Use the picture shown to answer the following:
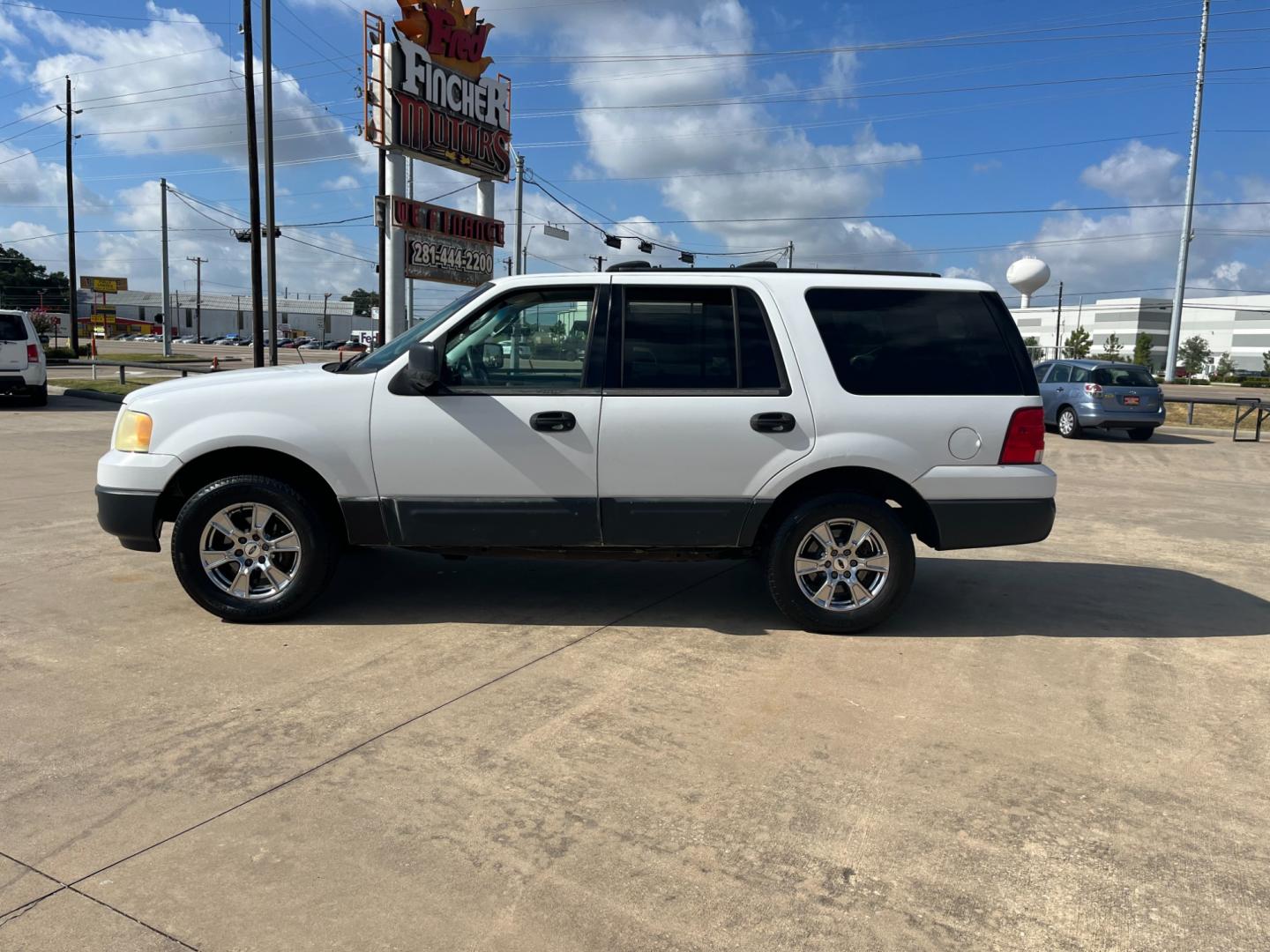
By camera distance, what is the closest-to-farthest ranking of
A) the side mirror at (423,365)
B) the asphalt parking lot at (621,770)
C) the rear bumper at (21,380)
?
1. the asphalt parking lot at (621,770)
2. the side mirror at (423,365)
3. the rear bumper at (21,380)

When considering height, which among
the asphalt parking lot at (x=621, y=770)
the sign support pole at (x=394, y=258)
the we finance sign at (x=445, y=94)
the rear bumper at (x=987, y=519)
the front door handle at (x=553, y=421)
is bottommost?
the asphalt parking lot at (x=621, y=770)

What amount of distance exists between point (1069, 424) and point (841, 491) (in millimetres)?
14784

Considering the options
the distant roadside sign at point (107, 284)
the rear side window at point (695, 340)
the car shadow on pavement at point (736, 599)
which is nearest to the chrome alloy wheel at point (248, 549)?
the car shadow on pavement at point (736, 599)

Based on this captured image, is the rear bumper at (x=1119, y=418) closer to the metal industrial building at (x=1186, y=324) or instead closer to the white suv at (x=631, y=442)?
the white suv at (x=631, y=442)

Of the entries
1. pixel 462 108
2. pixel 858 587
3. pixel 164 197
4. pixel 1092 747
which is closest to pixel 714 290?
pixel 858 587

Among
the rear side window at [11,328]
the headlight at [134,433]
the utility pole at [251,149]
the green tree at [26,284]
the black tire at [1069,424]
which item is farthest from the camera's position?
the green tree at [26,284]

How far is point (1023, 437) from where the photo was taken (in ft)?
16.7

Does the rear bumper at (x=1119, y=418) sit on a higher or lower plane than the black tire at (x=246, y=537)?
higher

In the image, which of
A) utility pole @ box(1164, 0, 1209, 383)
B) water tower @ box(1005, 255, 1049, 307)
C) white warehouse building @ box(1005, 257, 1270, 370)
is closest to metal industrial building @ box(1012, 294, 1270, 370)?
white warehouse building @ box(1005, 257, 1270, 370)

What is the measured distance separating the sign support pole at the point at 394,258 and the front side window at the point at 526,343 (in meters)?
13.7

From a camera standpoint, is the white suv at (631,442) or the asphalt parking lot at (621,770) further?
the white suv at (631,442)

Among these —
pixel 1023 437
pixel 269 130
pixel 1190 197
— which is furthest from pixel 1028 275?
pixel 1023 437

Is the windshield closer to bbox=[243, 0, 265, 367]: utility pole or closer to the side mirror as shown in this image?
the side mirror

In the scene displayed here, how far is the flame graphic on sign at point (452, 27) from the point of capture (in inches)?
707
